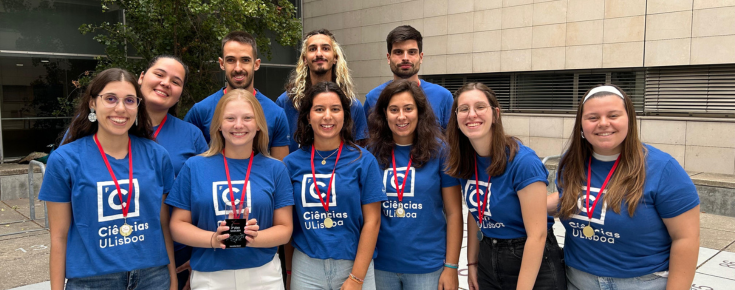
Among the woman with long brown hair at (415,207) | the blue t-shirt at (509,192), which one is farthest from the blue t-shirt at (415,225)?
the blue t-shirt at (509,192)

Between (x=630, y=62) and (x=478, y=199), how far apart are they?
10.0 m

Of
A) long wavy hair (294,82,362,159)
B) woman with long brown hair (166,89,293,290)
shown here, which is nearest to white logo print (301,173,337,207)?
woman with long brown hair (166,89,293,290)

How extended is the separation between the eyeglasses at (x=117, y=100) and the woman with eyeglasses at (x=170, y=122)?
0.48 metres

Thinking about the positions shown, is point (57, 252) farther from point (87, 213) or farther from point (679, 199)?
point (679, 199)

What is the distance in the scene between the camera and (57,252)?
2.33 meters

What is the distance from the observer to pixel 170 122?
3098 mm

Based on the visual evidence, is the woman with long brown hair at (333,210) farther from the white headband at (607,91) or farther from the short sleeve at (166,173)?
the white headband at (607,91)

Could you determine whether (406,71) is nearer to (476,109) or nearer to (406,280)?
(476,109)

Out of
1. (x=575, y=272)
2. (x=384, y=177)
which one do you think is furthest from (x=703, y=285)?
(x=384, y=177)

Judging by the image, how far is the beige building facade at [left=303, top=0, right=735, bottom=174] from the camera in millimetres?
9914

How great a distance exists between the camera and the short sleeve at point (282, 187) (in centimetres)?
264

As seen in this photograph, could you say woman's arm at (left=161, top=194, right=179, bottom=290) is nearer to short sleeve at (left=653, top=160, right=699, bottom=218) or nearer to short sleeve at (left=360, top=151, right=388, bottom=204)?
short sleeve at (left=360, top=151, right=388, bottom=204)

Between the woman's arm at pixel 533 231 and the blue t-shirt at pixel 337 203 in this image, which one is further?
the blue t-shirt at pixel 337 203

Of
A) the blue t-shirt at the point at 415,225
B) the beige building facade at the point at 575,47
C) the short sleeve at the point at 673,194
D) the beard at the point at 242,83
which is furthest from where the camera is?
the beige building facade at the point at 575,47
